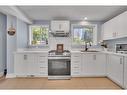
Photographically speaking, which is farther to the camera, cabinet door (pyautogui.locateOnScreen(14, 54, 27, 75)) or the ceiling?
cabinet door (pyautogui.locateOnScreen(14, 54, 27, 75))

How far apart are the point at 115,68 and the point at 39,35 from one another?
129 inches

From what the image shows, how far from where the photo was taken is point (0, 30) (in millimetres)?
5855

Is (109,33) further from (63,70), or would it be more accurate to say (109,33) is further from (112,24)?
(63,70)

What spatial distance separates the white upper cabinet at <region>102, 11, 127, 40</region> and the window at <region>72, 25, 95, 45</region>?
548 millimetres

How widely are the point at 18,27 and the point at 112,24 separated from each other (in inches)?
118

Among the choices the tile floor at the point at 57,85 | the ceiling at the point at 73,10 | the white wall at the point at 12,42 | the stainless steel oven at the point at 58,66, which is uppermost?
the ceiling at the point at 73,10

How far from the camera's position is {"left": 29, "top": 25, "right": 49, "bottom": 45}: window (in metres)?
6.51

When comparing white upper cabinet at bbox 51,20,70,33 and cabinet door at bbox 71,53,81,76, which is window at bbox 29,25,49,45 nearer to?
white upper cabinet at bbox 51,20,70,33

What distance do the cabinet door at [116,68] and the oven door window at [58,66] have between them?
1326mm

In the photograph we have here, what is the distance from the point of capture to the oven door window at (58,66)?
17.5 ft

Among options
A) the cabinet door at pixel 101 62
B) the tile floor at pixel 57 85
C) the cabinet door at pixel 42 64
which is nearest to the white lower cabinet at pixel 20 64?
the tile floor at pixel 57 85

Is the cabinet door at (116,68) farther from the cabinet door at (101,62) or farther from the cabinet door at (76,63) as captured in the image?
the cabinet door at (76,63)

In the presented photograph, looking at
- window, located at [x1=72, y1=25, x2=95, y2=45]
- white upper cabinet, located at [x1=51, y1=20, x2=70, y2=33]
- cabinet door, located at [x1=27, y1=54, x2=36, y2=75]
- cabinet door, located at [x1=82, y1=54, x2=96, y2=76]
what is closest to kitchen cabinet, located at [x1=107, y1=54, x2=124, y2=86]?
cabinet door, located at [x1=82, y1=54, x2=96, y2=76]
